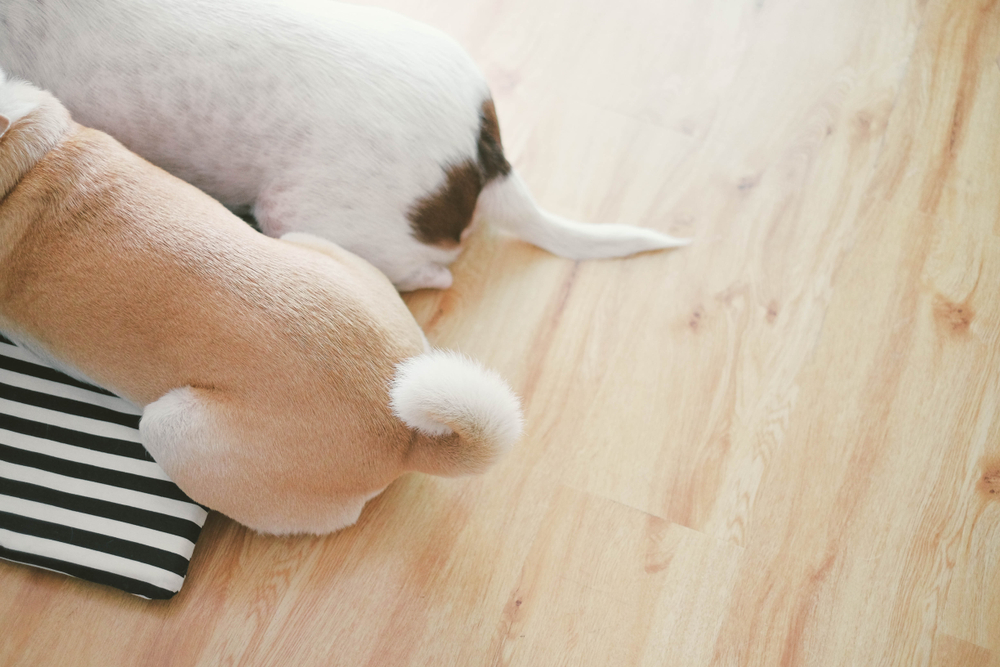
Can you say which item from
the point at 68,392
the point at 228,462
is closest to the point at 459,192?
the point at 228,462

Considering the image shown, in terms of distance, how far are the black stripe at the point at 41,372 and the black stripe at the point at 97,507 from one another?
0.16 metres

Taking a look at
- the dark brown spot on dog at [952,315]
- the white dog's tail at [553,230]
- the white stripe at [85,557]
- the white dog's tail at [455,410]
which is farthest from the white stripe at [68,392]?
the dark brown spot on dog at [952,315]

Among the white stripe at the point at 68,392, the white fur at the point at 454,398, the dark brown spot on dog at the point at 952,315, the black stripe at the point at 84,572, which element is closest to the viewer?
the white fur at the point at 454,398

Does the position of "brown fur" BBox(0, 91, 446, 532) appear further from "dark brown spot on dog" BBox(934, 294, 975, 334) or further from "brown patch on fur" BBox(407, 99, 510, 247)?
"dark brown spot on dog" BBox(934, 294, 975, 334)

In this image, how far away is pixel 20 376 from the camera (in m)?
1.15

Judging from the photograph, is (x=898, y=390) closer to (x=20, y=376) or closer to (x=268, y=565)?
(x=268, y=565)

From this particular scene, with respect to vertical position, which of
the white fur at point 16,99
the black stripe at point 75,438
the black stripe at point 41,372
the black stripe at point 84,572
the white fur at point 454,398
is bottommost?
the black stripe at point 84,572

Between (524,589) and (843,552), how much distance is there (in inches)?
21.0

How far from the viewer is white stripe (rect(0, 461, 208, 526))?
1.08m

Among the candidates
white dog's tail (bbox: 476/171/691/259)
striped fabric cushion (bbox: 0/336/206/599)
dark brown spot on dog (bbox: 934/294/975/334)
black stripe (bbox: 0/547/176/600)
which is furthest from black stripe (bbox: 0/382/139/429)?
dark brown spot on dog (bbox: 934/294/975/334)

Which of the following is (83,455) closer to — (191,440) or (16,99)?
(191,440)

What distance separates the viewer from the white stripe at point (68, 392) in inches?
45.0

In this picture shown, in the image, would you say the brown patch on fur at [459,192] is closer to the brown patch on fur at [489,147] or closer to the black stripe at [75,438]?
the brown patch on fur at [489,147]

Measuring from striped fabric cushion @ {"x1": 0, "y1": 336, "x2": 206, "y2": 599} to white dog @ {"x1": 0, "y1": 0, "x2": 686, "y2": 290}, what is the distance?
398 millimetres
